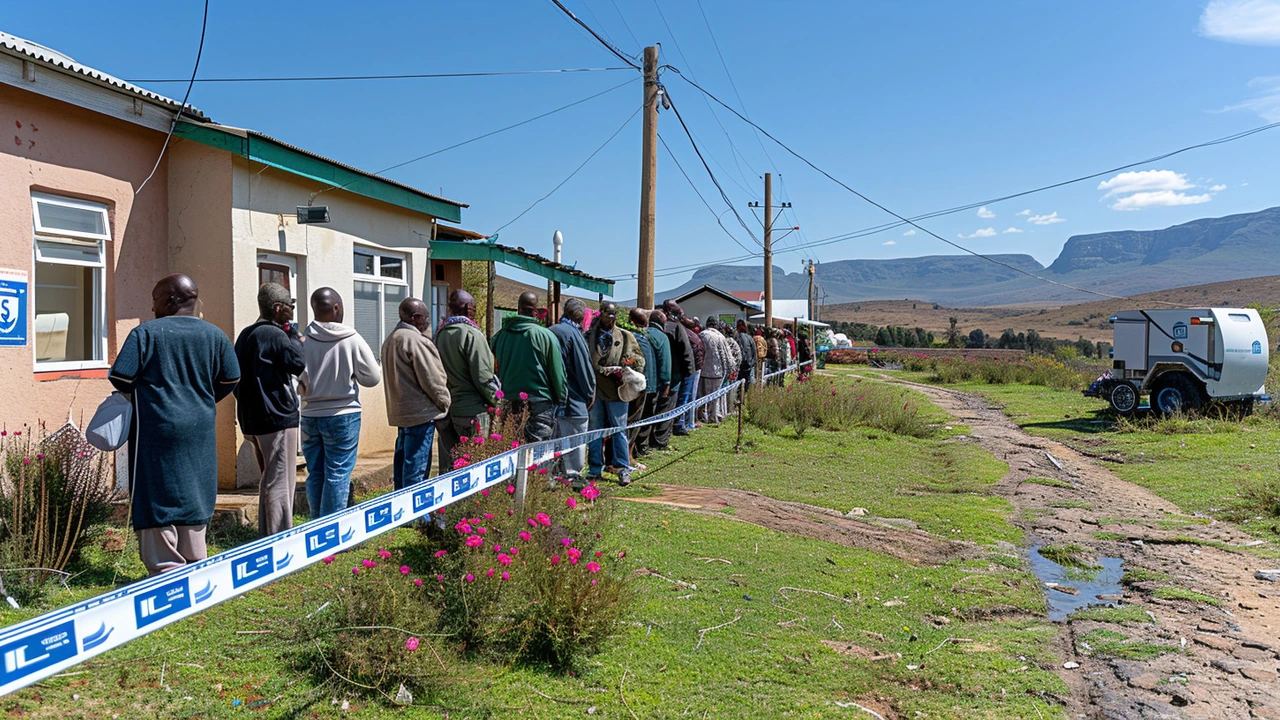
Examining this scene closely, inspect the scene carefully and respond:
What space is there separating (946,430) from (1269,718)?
538 inches

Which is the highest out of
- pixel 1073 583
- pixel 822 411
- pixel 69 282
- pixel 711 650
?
pixel 69 282

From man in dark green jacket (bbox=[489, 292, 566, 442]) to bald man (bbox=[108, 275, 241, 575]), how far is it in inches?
113

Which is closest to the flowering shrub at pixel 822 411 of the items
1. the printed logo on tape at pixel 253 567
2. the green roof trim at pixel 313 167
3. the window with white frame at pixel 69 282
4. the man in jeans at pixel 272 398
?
the green roof trim at pixel 313 167

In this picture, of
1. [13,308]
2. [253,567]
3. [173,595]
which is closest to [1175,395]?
[253,567]

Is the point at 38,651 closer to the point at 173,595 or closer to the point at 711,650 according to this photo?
the point at 173,595

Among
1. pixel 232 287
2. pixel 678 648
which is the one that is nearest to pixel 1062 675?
pixel 678 648

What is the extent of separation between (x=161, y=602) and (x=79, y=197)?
18.5 feet

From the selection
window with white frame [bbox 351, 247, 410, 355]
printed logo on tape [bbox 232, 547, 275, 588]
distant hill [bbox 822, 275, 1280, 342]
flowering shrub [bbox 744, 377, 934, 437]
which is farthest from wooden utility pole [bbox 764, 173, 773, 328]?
distant hill [bbox 822, 275, 1280, 342]

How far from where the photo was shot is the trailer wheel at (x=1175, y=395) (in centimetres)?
1755

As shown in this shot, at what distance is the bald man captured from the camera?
→ 4469mm

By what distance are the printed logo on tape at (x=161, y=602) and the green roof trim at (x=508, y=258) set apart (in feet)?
33.0

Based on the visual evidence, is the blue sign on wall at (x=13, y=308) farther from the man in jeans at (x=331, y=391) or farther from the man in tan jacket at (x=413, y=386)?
the man in tan jacket at (x=413, y=386)

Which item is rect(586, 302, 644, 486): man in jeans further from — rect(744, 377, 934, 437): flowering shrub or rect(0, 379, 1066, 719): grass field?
rect(744, 377, 934, 437): flowering shrub

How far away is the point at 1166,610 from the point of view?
6082 millimetres
